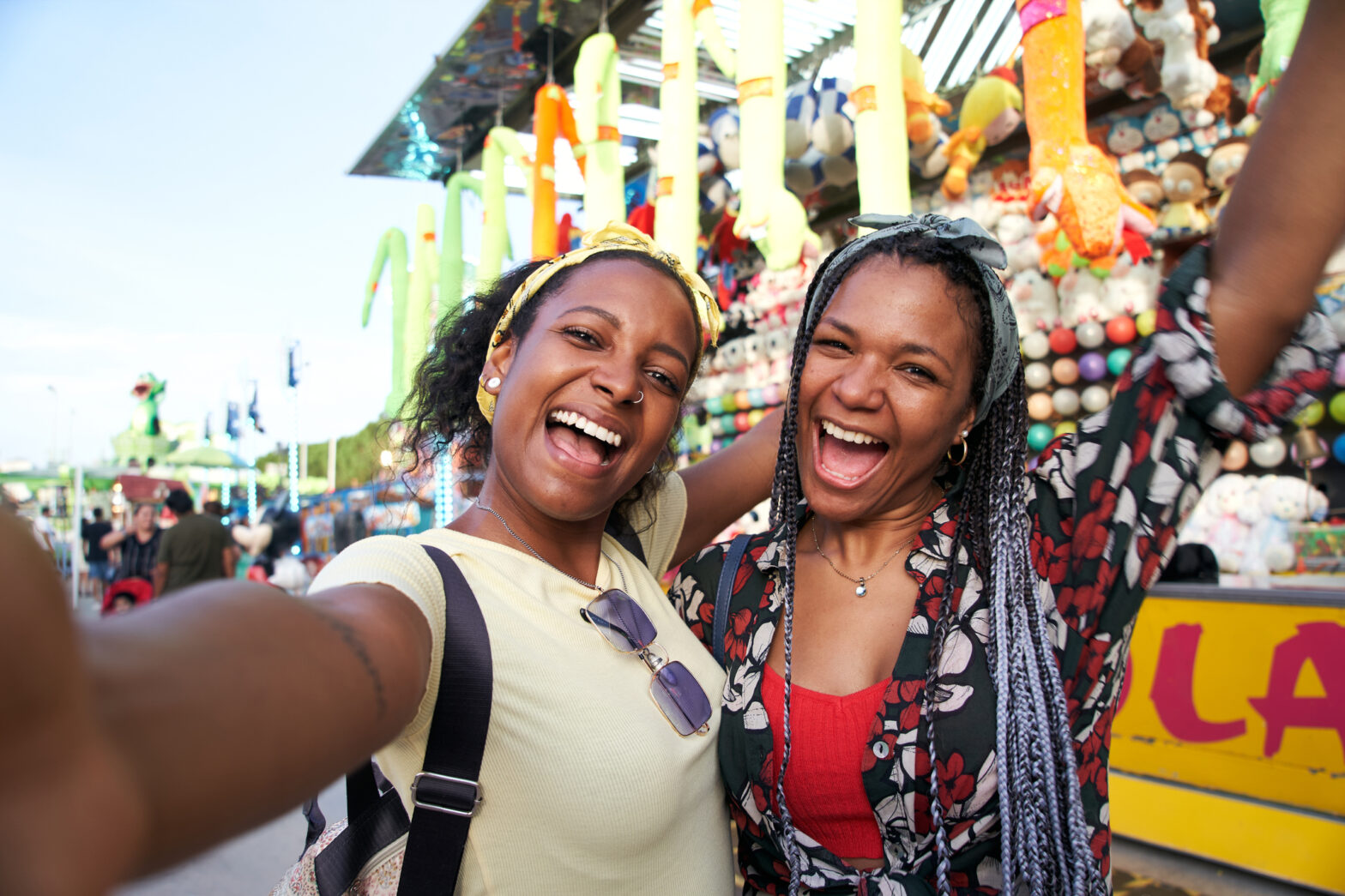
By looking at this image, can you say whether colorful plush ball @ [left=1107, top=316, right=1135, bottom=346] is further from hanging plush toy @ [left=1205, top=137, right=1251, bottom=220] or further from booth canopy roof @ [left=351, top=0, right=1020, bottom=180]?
booth canopy roof @ [left=351, top=0, right=1020, bottom=180]

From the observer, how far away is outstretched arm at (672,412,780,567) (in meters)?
1.84

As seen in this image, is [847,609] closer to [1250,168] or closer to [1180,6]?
[1250,168]

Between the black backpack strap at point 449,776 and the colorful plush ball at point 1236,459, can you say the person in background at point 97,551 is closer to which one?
the black backpack strap at point 449,776

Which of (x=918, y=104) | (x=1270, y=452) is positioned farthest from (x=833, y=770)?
(x=918, y=104)

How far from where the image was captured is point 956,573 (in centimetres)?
133

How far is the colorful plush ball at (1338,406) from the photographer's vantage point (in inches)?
164

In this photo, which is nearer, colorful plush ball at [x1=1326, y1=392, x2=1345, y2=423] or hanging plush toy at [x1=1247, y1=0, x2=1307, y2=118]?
hanging plush toy at [x1=1247, y1=0, x2=1307, y2=118]

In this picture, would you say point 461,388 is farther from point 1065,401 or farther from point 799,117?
point 1065,401

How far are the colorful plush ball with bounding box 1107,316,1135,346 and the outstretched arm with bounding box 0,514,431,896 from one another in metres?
5.18

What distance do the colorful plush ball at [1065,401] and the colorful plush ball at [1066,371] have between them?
0.21ft

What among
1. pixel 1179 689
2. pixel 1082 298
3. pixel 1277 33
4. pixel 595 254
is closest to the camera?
pixel 595 254

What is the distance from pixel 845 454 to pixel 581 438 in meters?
0.49

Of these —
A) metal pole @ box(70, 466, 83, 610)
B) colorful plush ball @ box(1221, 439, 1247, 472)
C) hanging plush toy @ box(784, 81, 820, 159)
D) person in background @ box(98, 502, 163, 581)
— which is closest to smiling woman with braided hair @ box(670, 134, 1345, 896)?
colorful plush ball @ box(1221, 439, 1247, 472)

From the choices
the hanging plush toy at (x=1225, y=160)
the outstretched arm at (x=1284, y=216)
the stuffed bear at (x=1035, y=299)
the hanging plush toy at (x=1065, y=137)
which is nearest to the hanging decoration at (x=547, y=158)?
the stuffed bear at (x=1035, y=299)
